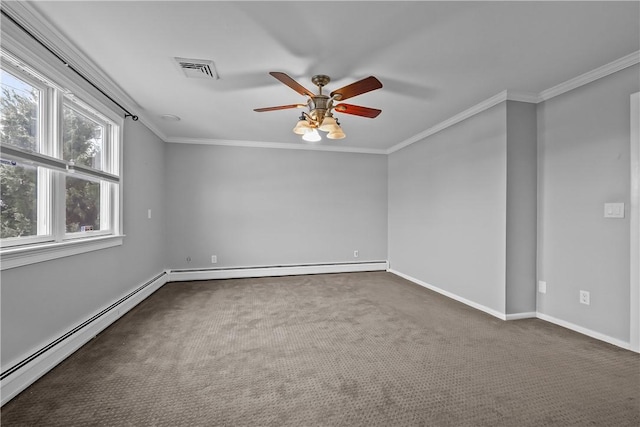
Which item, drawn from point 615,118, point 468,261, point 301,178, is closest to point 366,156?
point 301,178

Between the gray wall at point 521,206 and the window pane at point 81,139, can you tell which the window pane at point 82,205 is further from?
the gray wall at point 521,206

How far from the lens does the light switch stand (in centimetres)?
232

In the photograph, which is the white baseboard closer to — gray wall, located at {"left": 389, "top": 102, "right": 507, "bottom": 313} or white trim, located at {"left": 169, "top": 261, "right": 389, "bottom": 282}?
white trim, located at {"left": 169, "top": 261, "right": 389, "bottom": 282}

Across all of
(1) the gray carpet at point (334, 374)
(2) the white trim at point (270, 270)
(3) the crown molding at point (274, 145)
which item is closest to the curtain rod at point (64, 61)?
(3) the crown molding at point (274, 145)

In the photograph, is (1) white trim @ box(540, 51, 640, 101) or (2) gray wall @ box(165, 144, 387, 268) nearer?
(1) white trim @ box(540, 51, 640, 101)

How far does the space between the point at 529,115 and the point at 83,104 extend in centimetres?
435

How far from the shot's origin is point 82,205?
8.38 feet

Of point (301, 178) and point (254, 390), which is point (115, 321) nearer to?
point (254, 390)

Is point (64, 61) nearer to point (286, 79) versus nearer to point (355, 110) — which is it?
point (286, 79)

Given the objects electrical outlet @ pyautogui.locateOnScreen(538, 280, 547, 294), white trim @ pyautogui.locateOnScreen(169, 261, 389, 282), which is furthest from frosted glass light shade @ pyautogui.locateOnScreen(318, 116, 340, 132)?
white trim @ pyautogui.locateOnScreen(169, 261, 389, 282)

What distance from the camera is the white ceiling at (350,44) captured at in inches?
67.7

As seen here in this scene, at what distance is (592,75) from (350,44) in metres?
2.22

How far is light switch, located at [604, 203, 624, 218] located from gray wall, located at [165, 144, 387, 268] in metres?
3.30

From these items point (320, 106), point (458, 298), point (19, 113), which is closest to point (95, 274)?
point (19, 113)
